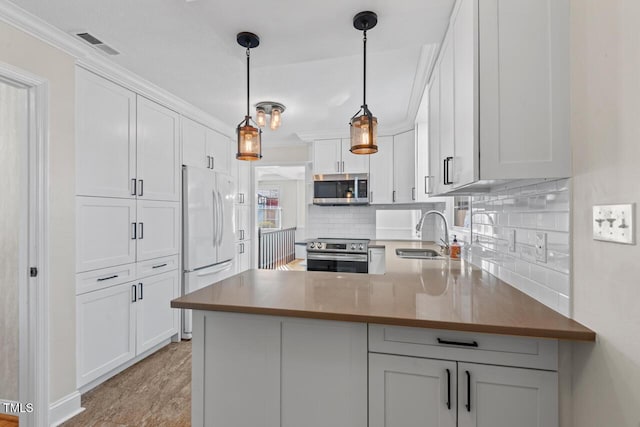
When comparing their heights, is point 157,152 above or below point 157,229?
above

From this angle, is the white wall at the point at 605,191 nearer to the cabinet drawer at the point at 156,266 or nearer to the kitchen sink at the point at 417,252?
the kitchen sink at the point at 417,252

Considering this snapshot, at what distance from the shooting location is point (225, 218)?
12.4 feet

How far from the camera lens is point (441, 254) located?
296 cm

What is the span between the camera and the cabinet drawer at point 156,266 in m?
2.66

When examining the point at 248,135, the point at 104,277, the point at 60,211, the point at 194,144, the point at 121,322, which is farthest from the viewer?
the point at 194,144

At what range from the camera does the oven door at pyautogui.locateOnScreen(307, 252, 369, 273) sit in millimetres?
3656

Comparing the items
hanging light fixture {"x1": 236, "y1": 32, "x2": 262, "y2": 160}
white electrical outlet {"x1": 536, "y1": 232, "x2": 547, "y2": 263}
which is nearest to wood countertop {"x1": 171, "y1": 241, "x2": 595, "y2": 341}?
white electrical outlet {"x1": 536, "y1": 232, "x2": 547, "y2": 263}

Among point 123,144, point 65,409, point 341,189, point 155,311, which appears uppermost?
point 123,144

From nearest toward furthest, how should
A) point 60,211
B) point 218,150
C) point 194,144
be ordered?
point 60,211
point 194,144
point 218,150

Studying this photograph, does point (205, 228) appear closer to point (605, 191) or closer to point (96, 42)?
point (96, 42)

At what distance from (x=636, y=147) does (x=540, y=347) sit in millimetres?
713

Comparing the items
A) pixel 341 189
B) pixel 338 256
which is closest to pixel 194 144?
pixel 341 189

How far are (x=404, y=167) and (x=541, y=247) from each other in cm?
279

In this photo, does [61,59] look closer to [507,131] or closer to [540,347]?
[507,131]
